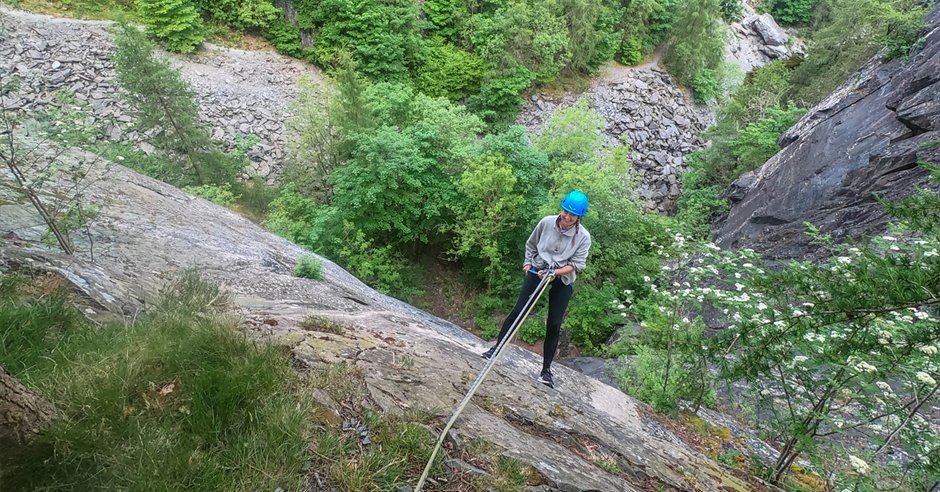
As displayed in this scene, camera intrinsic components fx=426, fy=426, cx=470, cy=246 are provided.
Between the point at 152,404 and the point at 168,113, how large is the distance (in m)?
15.7

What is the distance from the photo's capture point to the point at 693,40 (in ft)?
78.4

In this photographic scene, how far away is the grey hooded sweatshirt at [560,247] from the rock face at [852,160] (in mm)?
9335

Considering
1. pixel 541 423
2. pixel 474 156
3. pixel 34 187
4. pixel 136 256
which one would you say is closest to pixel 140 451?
pixel 541 423

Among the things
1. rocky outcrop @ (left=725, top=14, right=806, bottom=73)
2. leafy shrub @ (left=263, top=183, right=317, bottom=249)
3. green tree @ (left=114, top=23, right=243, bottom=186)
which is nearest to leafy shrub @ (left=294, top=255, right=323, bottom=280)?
leafy shrub @ (left=263, top=183, right=317, bottom=249)

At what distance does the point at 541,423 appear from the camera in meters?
3.44

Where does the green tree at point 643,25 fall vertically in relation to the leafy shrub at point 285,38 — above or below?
above

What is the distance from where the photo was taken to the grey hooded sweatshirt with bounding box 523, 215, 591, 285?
164 inches

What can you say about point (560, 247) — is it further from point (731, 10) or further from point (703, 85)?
point (731, 10)

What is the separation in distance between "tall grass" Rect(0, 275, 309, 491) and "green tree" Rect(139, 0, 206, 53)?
68.7 ft

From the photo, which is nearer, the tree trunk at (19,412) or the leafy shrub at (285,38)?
the tree trunk at (19,412)

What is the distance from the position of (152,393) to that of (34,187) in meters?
3.35

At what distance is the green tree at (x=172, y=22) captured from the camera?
18.6 metres

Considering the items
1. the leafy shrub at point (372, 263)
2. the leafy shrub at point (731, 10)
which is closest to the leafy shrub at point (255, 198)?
the leafy shrub at point (372, 263)

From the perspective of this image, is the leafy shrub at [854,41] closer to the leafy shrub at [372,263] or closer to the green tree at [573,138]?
the green tree at [573,138]
